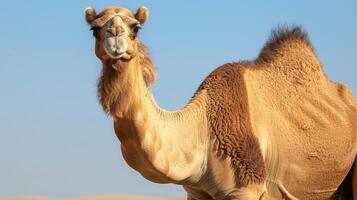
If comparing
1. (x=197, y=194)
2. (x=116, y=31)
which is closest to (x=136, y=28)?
(x=116, y=31)

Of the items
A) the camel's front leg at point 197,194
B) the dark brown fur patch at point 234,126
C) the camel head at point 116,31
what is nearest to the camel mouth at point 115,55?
the camel head at point 116,31

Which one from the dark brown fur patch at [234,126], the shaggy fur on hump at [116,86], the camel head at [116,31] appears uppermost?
the camel head at [116,31]

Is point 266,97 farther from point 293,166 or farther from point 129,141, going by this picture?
point 129,141

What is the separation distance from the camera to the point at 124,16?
21.4 feet

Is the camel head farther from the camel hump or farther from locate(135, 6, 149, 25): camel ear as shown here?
the camel hump

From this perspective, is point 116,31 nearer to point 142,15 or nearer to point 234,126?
A: point 142,15

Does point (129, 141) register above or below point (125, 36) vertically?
below

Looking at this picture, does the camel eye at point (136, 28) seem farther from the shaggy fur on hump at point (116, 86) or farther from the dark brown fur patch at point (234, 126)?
the dark brown fur patch at point (234, 126)

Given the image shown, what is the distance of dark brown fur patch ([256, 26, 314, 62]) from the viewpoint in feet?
27.9

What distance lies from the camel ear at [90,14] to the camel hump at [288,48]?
227 cm

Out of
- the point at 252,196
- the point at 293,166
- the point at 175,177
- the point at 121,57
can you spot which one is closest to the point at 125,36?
the point at 121,57

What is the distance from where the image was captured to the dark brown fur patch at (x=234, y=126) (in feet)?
23.8

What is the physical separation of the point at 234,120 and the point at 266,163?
573 mm

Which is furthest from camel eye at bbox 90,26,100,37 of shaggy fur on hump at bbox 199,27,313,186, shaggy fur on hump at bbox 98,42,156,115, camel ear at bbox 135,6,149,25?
shaggy fur on hump at bbox 199,27,313,186
